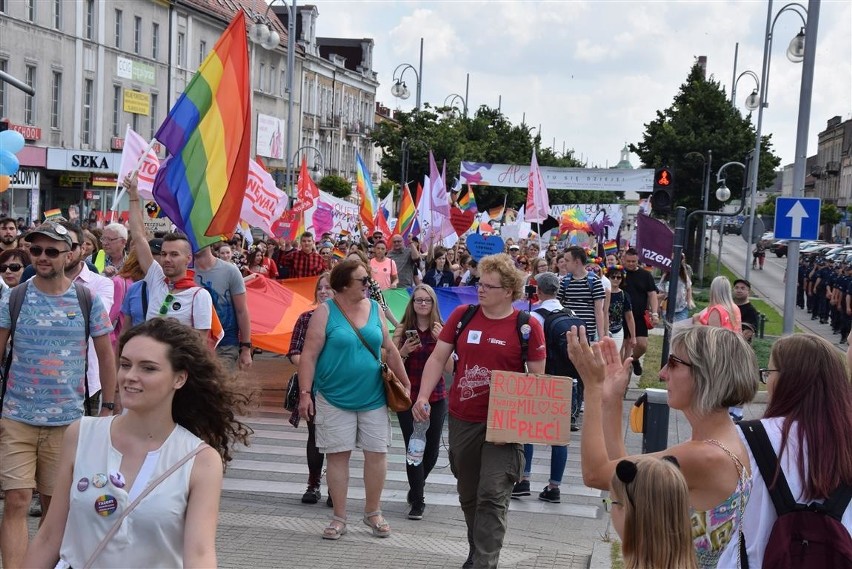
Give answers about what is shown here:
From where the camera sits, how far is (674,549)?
3084 millimetres

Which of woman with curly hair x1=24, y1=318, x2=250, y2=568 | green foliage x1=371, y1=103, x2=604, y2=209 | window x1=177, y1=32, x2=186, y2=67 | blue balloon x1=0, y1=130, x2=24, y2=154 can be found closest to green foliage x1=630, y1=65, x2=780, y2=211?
green foliage x1=371, y1=103, x2=604, y2=209

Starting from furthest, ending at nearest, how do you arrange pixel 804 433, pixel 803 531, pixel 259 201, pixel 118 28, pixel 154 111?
pixel 154 111 → pixel 118 28 → pixel 259 201 → pixel 804 433 → pixel 803 531

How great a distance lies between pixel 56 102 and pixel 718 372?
41619 mm

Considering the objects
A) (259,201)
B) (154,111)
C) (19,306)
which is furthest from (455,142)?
(19,306)

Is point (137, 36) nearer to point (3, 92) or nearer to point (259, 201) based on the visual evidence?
point (3, 92)

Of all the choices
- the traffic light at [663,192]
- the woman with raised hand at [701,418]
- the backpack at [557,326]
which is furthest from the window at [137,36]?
the woman with raised hand at [701,418]

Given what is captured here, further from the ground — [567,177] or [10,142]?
[567,177]

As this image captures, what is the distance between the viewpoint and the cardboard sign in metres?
6.68

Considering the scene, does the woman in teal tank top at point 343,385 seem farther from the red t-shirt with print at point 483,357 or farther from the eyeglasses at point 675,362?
the eyeglasses at point 675,362

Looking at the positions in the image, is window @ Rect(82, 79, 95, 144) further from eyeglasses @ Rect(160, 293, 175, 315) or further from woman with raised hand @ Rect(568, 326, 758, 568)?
woman with raised hand @ Rect(568, 326, 758, 568)

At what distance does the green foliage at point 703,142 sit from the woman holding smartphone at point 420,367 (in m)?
46.4

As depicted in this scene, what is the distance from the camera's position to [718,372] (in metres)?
3.82

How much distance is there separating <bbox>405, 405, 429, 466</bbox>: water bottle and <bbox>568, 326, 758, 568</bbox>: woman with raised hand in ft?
13.5

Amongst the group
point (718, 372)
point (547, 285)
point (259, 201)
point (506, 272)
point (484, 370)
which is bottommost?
Answer: point (484, 370)
